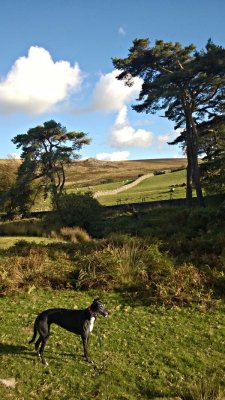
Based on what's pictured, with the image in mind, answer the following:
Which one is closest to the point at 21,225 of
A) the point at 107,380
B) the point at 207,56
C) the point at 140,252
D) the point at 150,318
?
the point at 140,252

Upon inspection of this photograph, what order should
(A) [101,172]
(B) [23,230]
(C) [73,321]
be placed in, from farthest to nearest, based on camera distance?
(A) [101,172], (B) [23,230], (C) [73,321]

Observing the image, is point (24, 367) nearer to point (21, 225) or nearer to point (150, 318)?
point (150, 318)

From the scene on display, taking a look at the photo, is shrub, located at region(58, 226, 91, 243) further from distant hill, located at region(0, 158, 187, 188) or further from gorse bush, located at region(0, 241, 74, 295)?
distant hill, located at region(0, 158, 187, 188)

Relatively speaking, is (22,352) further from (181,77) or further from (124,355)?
(181,77)

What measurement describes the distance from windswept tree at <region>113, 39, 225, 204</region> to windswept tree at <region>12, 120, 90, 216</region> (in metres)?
9.24

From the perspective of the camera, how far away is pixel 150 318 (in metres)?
9.66

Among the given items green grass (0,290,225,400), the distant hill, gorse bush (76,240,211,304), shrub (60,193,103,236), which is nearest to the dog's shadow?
green grass (0,290,225,400)

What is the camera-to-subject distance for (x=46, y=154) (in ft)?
120

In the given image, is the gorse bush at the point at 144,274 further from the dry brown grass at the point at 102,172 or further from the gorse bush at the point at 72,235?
the dry brown grass at the point at 102,172

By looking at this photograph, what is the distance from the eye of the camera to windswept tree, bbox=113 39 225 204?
2631cm

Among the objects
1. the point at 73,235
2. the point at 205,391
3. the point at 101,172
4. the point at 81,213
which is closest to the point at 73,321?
the point at 205,391

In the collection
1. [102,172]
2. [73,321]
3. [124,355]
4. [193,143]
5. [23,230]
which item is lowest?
[124,355]

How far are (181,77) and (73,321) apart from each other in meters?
22.0

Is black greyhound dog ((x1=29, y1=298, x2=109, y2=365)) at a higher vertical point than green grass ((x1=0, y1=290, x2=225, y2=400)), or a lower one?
higher
